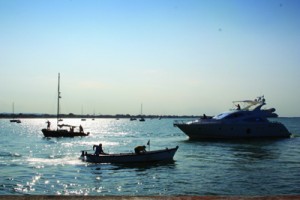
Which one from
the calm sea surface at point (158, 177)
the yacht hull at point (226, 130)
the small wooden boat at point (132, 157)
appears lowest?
the calm sea surface at point (158, 177)

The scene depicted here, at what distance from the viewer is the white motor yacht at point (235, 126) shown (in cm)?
5250

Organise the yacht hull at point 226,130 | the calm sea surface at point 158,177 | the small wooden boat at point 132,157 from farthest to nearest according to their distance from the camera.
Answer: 1. the yacht hull at point 226,130
2. the small wooden boat at point 132,157
3. the calm sea surface at point 158,177

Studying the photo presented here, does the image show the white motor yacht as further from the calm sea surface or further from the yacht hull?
the calm sea surface

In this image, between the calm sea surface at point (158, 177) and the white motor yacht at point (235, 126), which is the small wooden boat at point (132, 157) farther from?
the white motor yacht at point (235, 126)

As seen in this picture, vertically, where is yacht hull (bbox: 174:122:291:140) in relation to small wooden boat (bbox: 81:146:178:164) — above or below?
above

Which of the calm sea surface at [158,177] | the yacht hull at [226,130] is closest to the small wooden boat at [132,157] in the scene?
the calm sea surface at [158,177]

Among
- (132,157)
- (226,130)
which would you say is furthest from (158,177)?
(226,130)

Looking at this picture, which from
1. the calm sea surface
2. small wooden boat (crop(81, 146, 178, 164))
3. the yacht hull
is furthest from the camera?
the yacht hull

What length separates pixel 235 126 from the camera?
5297 cm

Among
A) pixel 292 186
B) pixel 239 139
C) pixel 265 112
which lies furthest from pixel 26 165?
pixel 265 112

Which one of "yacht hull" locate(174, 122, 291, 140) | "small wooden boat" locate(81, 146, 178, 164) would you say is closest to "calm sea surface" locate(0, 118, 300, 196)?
"small wooden boat" locate(81, 146, 178, 164)

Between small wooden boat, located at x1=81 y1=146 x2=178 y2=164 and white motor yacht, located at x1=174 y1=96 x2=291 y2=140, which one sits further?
white motor yacht, located at x1=174 y1=96 x2=291 y2=140

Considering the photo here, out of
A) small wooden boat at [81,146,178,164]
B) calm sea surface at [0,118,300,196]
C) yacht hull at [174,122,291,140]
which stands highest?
yacht hull at [174,122,291,140]

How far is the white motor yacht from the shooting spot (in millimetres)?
52500
